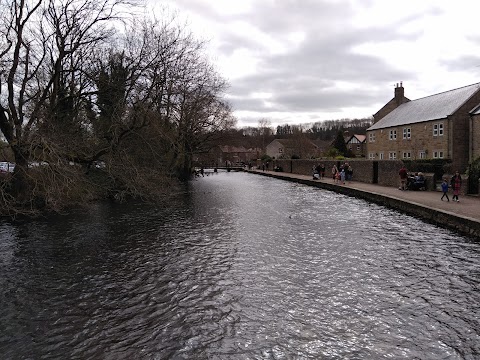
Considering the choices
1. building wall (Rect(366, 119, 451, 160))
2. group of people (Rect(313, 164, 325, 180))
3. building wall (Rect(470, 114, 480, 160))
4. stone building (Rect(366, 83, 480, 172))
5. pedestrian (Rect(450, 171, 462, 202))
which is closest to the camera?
pedestrian (Rect(450, 171, 462, 202))

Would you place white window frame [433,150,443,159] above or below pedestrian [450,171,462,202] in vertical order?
above

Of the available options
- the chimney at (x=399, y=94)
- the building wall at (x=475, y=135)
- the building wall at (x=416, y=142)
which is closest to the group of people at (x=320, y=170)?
the building wall at (x=416, y=142)

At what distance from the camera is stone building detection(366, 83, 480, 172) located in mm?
30125

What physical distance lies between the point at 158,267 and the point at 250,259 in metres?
2.11

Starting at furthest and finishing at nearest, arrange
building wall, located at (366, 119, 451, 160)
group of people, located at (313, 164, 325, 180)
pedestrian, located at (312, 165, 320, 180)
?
group of people, located at (313, 164, 325, 180), building wall, located at (366, 119, 451, 160), pedestrian, located at (312, 165, 320, 180)

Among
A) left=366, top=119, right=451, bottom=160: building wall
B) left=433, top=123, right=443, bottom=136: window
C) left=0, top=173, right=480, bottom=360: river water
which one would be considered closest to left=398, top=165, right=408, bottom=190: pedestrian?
left=0, top=173, right=480, bottom=360: river water

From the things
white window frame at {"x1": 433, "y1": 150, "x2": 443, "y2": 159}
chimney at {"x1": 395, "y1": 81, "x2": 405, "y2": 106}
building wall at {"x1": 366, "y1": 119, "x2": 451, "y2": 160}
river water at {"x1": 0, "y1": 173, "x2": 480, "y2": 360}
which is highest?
chimney at {"x1": 395, "y1": 81, "x2": 405, "y2": 106}

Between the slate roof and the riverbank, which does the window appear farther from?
the riverbank

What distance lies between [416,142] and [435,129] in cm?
264

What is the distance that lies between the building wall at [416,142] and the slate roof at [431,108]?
1.77 ft

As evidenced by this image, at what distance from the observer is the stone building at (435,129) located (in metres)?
30.1

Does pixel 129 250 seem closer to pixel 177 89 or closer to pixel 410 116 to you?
pixel 177 89

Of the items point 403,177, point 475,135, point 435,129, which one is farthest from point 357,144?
point 403,177

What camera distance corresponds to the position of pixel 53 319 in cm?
571
